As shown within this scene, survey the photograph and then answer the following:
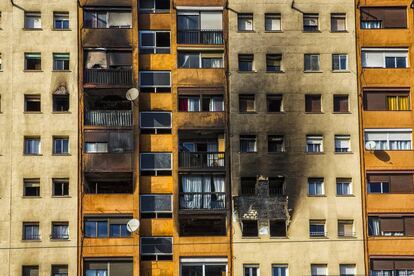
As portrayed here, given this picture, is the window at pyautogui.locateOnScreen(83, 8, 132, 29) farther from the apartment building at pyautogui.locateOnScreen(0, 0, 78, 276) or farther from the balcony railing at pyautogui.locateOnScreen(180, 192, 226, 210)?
the balcony railing at pyautogui.locateOnScreen(180, 192, 226, 210)

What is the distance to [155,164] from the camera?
181 feet

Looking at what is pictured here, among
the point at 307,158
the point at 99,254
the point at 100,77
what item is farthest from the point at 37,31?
the point at 307,158

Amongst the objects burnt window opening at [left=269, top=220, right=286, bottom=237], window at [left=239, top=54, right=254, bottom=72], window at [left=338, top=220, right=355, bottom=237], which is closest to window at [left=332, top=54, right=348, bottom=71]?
window at [left=239, top=54, right=254, bottom=72]

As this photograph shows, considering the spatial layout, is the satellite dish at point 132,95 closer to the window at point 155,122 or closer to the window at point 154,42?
the window at point 155,122

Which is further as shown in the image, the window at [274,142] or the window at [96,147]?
the window at [274,142]

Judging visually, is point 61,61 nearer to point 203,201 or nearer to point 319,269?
point 203,201

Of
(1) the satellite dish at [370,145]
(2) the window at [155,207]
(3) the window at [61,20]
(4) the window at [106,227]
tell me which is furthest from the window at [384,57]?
(3) the window at [61,20]

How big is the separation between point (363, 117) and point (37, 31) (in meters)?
21.9

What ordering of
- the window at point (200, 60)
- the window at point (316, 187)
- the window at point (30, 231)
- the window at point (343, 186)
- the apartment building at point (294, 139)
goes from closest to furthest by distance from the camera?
the window at point (30, 231), the apartment building at point (294, 139), the window at point (316, 187), the window at point (343, 186), the window at point (200, 60)

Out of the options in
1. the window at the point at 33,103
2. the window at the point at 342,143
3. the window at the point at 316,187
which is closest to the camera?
the window at the point at 316,187

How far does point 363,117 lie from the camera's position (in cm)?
5631

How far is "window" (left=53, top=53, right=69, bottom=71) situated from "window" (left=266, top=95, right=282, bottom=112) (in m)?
13.2

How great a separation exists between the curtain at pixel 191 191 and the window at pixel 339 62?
37.9ft

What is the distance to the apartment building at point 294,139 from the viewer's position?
54250 mm
